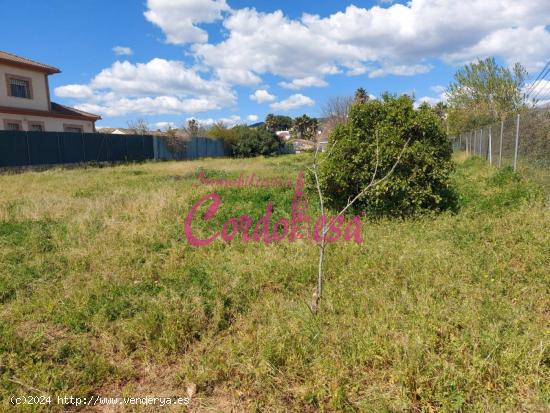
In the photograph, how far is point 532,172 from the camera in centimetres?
748

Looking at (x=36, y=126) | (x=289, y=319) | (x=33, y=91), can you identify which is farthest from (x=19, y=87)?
(x=289, y=319)

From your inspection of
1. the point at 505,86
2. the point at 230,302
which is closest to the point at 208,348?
the point at 230,302

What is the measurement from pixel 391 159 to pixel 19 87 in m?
22.0

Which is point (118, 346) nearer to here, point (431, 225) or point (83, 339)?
point (83, 339)

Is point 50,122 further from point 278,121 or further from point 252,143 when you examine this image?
point 278,121

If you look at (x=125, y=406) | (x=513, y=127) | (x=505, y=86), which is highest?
(x=505, y=86)

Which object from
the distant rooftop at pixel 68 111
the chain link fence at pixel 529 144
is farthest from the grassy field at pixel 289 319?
the distant rooftop at pixel 68 111

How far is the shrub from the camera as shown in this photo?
32.0 m

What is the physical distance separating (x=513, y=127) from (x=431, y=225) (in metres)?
5.85

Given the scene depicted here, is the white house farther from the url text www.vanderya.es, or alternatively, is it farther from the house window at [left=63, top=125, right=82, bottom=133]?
the url text www.vanderya.es

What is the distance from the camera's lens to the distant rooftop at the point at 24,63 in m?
19.0

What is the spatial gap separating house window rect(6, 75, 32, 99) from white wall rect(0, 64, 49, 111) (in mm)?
193

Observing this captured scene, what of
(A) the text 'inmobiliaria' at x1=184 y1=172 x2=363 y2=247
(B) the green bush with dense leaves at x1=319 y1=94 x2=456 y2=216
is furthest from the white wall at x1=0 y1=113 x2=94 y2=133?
(B) the green bush with dense leaves at x1=319 y1=94 x2=456 y2=216

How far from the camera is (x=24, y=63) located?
19781 mm
